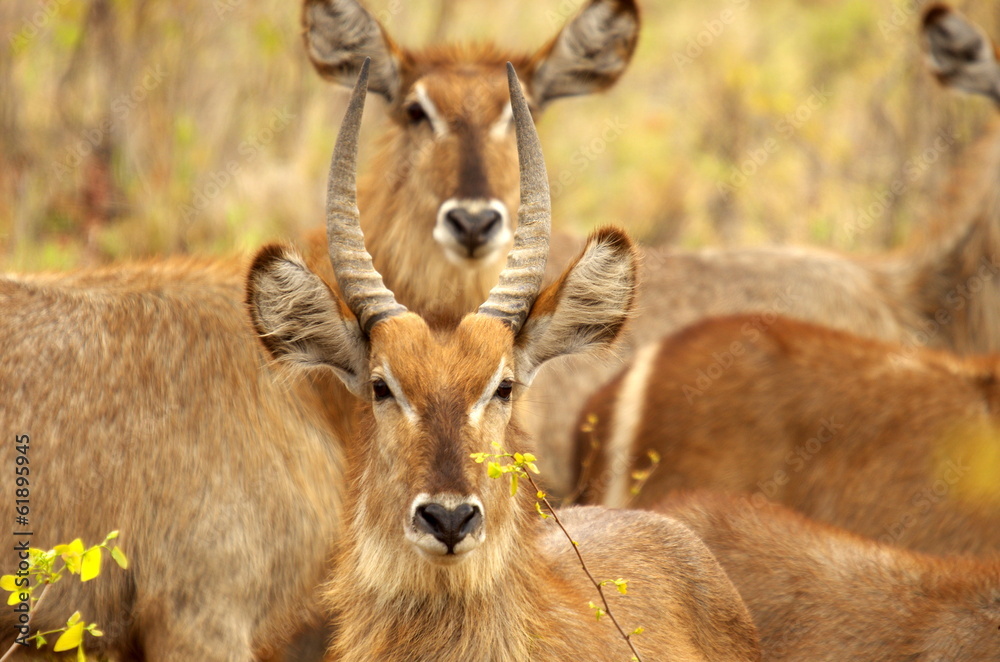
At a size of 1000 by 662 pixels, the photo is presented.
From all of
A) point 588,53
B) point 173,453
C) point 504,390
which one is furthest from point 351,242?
point 588,53

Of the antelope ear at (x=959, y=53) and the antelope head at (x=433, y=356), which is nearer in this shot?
the antelope head at (x=433, y=356)

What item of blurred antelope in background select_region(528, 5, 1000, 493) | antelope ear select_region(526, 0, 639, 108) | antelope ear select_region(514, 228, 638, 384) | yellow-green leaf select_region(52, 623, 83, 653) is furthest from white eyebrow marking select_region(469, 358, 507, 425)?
blurred antelope in background select_region(528, 5, 1000, 493)

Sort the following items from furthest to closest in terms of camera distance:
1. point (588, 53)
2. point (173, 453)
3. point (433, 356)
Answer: point (588, 53) → point (173, 453) → point (433, 356)

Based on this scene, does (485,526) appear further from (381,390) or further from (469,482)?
(381,390)

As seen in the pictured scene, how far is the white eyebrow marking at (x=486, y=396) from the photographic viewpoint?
12.6 feet

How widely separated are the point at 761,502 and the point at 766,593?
499 millimetres

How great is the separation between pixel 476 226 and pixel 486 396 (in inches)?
78.7

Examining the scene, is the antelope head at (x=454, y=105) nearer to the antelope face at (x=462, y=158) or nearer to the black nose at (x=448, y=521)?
the antelope face at (x=462, y=158)

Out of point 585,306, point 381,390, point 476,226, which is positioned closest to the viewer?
point 381,390

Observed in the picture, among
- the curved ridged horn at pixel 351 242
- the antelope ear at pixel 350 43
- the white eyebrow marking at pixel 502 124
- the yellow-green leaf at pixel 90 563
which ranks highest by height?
the antelope ear at pixel 350 43

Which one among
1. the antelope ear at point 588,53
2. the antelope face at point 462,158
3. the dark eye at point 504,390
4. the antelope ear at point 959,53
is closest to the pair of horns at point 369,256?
the dark eye at point 504,390

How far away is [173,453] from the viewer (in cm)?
492

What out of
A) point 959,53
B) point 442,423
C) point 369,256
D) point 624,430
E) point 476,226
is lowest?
point 624,430

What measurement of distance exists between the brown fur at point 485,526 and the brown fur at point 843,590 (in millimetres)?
280
